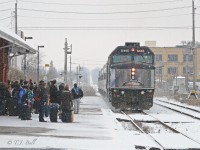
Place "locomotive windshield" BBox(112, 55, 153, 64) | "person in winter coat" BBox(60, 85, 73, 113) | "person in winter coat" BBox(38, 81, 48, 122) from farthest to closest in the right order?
1. "locomotive windshield" BBox(112, 55, 153, 64)
2. "person in winter coat" BBox(38, 81, 48, 122)
3. "person in winter coat" BBox(60, 85, 73, 113)

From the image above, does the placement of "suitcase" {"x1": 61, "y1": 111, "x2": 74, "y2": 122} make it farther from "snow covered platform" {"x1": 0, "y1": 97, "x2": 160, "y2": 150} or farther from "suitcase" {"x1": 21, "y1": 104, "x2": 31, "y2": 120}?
"snow covered platform" {"x1": 0, "y1": 97, "x2": 160, "y2": 150}

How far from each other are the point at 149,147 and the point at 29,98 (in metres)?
8.25

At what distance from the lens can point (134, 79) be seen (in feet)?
97.4

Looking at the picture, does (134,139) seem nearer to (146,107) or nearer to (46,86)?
(46,86)

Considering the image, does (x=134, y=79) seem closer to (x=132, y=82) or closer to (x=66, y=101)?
(x=132, y=82)

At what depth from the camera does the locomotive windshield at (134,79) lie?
2962 cm

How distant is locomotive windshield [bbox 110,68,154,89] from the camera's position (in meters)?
29.6

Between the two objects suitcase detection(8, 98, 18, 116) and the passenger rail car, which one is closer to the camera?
suitcase detection(8, 98, 18, 116)

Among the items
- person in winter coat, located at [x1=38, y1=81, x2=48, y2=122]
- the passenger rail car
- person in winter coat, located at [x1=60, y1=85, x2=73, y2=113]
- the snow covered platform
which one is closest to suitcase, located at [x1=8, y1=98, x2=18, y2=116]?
person in winter coat, located at [x1=38, y1=81, x2=48, y2=122]

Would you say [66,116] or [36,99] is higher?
[36,99]

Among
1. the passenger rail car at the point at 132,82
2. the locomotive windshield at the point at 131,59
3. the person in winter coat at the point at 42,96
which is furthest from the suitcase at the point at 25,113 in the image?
the locomotive windshield at the point at 131,59

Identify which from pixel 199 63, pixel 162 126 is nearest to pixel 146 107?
pixel 162 126

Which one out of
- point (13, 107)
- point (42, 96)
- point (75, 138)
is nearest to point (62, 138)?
point (75, 138)

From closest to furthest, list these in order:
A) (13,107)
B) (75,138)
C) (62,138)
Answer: (62,138)
(75,138)
(13,107)
